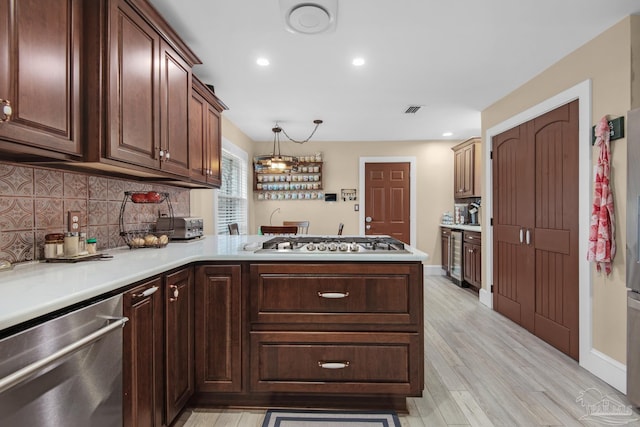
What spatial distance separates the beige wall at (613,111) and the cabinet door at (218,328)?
2.51 m

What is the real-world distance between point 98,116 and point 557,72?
11.3 ft

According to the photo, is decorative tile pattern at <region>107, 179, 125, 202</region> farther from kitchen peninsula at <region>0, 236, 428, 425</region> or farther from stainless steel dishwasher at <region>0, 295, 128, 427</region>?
stainless steel dishwasher at <region>0, 295, 128, 427</region>

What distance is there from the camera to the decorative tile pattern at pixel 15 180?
1.43 meters

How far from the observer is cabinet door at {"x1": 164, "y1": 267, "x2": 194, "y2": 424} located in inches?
62.3

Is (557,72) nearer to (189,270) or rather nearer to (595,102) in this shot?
(595,102)

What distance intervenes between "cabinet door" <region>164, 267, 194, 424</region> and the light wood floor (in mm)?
254

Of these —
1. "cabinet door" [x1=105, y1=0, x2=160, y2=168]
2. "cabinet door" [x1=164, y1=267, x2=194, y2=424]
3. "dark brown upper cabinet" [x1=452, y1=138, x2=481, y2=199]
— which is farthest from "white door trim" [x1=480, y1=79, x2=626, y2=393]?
"cabinet door" [x1=105, y1=0, x2=160, y2=168]

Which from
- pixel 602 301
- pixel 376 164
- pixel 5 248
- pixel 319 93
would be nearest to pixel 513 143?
pixel 602 301

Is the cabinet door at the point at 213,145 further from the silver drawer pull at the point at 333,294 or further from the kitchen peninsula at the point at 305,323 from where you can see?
the silver drawer pull at the point at 333,294

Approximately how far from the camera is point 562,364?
8.36ft

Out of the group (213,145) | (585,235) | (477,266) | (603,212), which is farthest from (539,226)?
(213,145)

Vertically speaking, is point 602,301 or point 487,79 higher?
point 487,79

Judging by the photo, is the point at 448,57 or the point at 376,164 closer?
the point at 448,57

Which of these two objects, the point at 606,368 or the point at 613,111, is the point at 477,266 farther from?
the point at 613,111
